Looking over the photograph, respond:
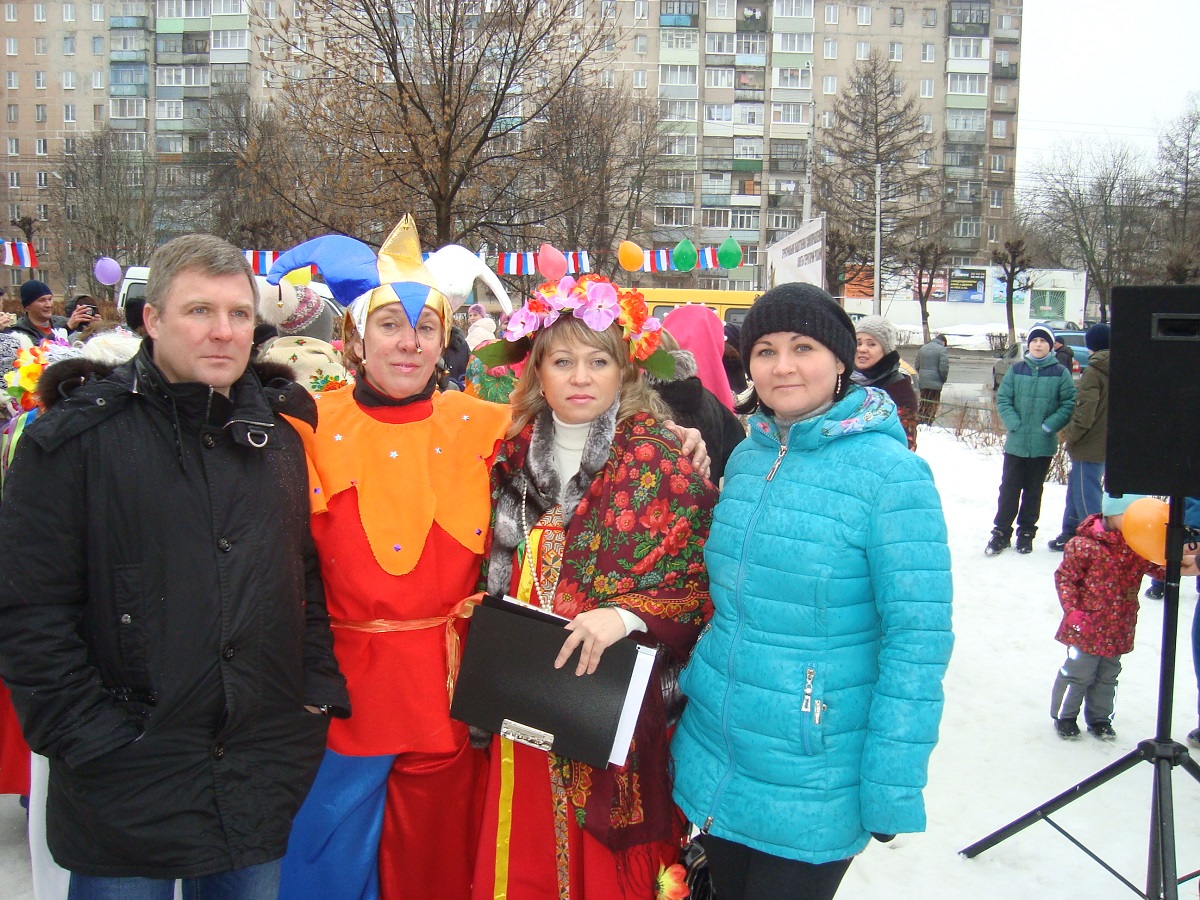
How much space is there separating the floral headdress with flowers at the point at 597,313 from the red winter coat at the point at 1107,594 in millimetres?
2671

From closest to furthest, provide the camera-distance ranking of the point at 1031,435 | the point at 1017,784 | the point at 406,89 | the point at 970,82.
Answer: the point at 1017,784 → the point at 1031,435 → the point at 406,89 → the point at 970,82

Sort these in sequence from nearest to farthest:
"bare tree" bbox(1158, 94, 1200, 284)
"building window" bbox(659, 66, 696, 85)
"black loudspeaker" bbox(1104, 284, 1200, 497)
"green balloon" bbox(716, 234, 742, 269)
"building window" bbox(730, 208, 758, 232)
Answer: "black loudspeaker" bbox(1104, 284, 1200, 497), "green balloon" bbox(716, 234, 742, 269), "bare tree" bbox(1158, 94, 1200, 284), "building window" bbox(659, 66, 696, 85), "building window" bbox(730, 208, 758, 232)

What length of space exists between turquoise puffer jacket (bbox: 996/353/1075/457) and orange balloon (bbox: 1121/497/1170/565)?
4.16 m

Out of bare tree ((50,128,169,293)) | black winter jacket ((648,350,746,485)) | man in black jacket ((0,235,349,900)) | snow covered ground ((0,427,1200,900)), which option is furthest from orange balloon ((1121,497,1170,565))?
bare tree ((50,128,169,293))

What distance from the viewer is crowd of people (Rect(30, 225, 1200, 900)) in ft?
5.36

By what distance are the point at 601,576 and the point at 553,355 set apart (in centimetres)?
59

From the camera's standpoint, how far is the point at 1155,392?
255 cm

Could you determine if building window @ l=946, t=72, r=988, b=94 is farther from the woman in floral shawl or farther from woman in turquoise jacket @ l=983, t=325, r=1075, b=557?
the woman in floral shawl

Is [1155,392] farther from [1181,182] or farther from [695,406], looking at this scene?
[1181,182]

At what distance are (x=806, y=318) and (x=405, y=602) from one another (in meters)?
1.23

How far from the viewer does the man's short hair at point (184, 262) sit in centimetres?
175

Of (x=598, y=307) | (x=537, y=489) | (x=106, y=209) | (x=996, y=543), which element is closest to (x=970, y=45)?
(x=106, y=209)

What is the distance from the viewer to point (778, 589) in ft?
6.04

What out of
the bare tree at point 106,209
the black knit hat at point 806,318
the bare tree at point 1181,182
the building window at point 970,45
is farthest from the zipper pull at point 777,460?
the building window at point 970,45
